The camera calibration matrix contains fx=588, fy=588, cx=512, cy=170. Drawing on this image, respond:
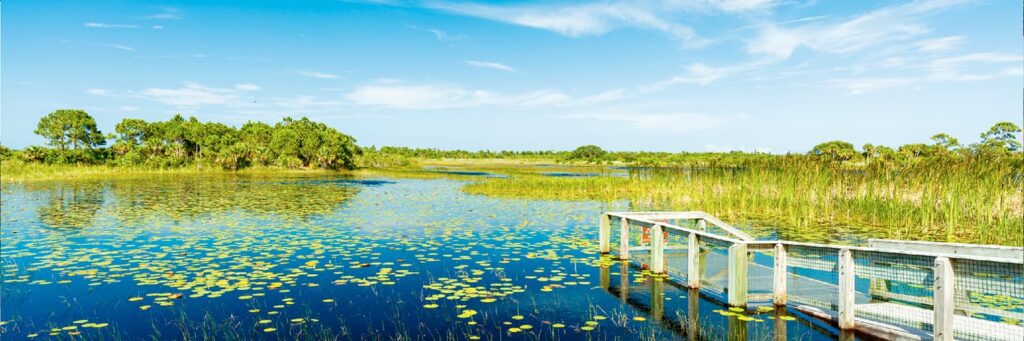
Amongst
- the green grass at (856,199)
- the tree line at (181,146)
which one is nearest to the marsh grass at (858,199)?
the green grass at (856,199)

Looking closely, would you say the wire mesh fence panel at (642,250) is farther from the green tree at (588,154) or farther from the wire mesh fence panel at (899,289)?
A: the green tree at (588,154)

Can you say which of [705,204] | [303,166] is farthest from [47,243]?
[303,166]

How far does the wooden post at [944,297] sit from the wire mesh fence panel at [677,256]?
342 centimetres

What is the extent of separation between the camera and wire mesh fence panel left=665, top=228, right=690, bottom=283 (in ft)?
29.6

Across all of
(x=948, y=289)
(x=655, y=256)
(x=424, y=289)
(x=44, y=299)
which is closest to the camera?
(x=948, y=289)

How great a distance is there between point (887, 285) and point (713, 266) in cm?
292

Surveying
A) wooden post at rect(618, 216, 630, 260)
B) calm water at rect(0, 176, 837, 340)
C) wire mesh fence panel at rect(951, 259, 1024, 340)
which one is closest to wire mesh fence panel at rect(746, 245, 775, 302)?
calm water at rect(0, 176, 837, 340)

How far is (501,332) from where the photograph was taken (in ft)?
21.1

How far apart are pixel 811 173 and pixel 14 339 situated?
18874 millimetres

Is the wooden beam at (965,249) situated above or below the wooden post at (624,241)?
above

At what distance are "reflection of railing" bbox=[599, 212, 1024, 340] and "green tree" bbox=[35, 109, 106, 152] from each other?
7062cm

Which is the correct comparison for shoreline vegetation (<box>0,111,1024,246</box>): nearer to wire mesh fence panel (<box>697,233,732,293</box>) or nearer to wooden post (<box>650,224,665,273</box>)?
wire mesh fence panel (<box>697,233,732,293</box>)

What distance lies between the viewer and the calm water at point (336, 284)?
21.6ft

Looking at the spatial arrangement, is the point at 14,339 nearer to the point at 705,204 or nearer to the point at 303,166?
the point at 705,204
